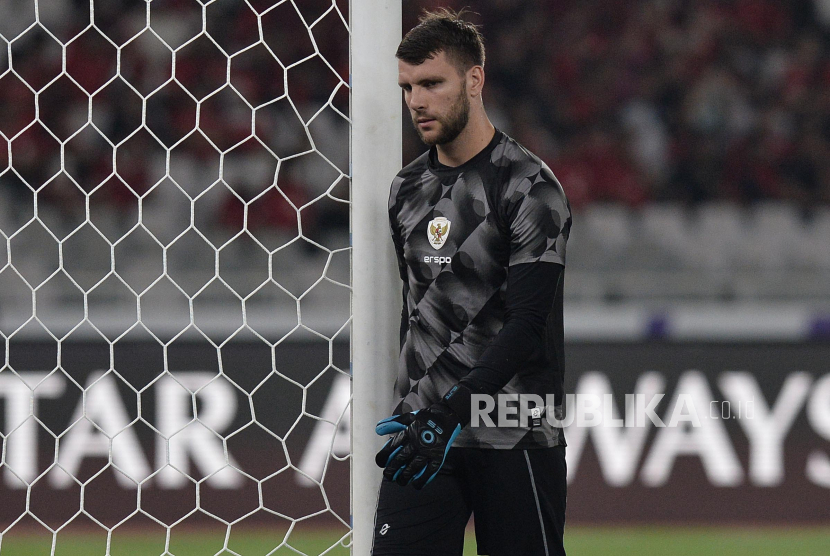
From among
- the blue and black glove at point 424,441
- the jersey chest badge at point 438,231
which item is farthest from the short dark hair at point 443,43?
the blue and black glove at point 424,441

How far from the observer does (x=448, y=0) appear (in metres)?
7.18

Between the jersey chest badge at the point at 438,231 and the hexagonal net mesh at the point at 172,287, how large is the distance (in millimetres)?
368

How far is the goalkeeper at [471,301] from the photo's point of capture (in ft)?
6.56

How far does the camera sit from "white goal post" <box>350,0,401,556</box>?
7.50 ft

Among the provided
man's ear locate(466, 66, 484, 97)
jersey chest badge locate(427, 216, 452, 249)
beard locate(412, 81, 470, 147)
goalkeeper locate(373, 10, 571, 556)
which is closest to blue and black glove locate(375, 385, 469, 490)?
goalkeeper locate(373, 10, 571, 556)

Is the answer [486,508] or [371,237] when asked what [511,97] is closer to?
[371,237]

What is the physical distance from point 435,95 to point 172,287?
3.49 m

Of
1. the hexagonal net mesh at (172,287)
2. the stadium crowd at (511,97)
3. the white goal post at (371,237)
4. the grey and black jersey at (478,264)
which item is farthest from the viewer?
the stadium crowd at (511,97)

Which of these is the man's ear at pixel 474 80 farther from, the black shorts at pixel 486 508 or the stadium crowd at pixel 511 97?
the stadium crowd at pixel 511 97

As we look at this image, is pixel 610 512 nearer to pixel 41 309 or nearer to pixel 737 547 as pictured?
pixel 737 547

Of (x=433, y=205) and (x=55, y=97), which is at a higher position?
(x=55, y=97)

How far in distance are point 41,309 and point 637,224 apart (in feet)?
12.0

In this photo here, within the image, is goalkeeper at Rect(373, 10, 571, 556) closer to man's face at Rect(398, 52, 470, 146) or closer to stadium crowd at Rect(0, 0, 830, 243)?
man's face at Rect(398, 52, 470, 146)

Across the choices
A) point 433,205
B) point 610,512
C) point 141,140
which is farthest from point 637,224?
point 433,205
